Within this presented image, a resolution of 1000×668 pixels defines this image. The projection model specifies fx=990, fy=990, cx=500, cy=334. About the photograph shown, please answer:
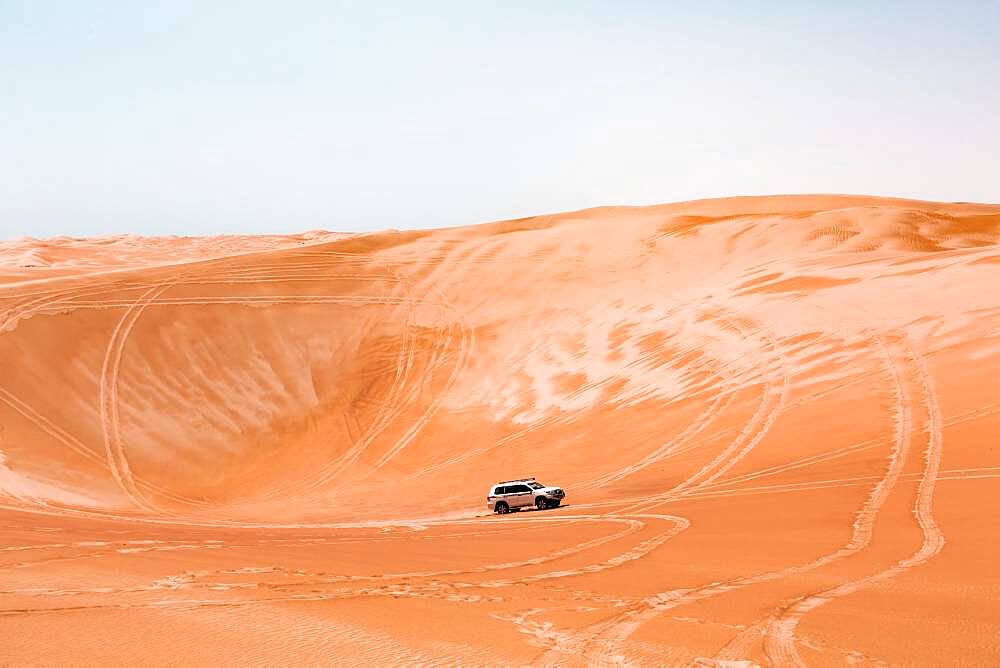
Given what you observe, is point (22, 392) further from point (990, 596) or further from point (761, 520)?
point (990, 596)

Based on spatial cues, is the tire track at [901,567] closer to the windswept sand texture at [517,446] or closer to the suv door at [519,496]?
the windswept sand texture at [517,446]

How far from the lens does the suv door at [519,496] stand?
23.3 m

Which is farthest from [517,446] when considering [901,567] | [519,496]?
[901,567]

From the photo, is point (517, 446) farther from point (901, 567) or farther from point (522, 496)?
point (901, 567)

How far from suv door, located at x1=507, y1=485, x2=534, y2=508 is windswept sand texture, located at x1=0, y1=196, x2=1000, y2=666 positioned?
1136 millimetres

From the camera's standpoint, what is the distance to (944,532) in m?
13.6

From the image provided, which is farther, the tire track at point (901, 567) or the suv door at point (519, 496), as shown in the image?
the suv door at point (519, 496)

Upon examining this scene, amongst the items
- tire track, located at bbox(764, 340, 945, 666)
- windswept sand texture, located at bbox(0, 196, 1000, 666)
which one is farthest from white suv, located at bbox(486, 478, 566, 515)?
tire track, located at bbox(764, 340, 945, 666)

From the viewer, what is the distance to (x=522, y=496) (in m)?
23.4

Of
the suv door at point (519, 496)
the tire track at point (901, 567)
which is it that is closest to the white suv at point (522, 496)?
the suv door at point (519, 496)

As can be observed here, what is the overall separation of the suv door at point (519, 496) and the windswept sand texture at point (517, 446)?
1136 millimetres

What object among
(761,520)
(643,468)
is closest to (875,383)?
(643,468)

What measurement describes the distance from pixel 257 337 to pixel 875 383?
2523 centimetres

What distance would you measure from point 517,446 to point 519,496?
715 cm
